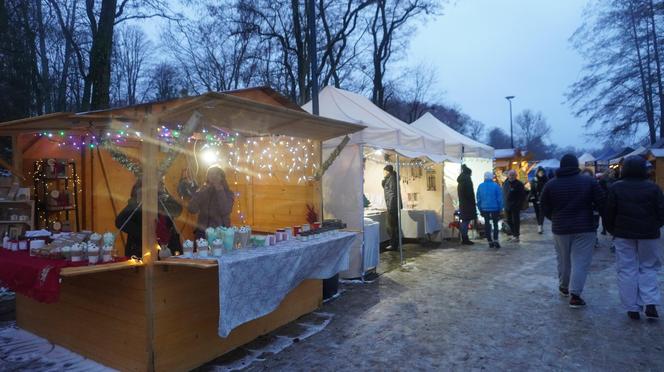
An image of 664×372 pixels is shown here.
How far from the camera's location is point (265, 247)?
4.07 m

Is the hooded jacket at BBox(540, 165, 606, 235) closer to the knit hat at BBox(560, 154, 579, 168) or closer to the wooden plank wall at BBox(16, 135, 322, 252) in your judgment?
the knit hat at BBox(560, 154, 579, 168)

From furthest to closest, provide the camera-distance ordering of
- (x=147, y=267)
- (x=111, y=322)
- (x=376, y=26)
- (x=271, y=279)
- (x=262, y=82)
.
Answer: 1. (x=262, y=82)
2. (x=376, y=26)
3. (x=271, y=279)
4. (x=111, y=322)
5. (x=147, y=267)

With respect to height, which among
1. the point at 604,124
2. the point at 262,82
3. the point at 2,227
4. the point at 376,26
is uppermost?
the point at 376,26

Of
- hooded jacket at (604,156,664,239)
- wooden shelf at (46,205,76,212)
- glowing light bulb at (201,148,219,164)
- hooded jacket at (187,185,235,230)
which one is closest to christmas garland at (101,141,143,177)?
hooded jacket at (187,185,235,230)

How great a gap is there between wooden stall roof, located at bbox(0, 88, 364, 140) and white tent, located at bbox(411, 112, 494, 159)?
5.24m

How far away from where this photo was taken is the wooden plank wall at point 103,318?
3252 mm

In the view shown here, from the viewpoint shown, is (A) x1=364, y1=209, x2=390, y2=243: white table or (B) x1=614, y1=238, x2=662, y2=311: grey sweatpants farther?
(A) x1=364, y1=209, x2=390, y2=243: white table

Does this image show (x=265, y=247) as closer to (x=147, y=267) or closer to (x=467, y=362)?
(x=147, y=267)

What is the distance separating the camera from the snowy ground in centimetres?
352

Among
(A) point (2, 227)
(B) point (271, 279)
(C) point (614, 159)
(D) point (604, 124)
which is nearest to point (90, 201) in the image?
(A) point (2, 227)

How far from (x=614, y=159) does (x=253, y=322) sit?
20.9m

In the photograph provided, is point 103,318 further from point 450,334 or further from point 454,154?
point 454,154

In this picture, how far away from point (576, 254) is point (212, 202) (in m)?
3.91

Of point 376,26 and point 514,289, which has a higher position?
point 376,26
